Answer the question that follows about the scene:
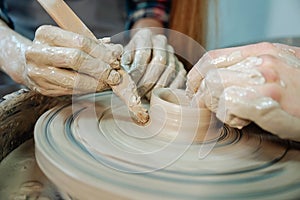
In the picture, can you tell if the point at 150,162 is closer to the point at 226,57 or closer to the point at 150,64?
the point at 226,57

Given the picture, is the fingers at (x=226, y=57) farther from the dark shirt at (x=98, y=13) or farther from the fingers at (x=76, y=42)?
the dark shirt at (x=98, y=13)

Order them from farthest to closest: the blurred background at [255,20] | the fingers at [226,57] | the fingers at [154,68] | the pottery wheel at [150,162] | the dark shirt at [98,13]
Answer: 1. the blurred background at [255,20]
2. the dark shirt at [98,13]
3. the fingers at [154,68]
4. the fingers at [226,57]
5. the pottery wheel at [150,162]

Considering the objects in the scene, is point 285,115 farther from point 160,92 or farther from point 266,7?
point 266,7

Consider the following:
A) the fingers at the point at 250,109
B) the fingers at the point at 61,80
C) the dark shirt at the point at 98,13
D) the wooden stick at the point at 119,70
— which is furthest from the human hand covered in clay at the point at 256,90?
the dark shirt at the point at 98,13

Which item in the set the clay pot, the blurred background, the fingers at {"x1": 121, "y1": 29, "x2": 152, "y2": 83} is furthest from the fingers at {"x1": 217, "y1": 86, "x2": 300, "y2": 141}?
the blurred background

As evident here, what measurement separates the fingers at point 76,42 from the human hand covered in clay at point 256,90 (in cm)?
22

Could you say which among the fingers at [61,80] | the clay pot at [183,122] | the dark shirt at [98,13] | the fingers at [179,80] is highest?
the fingers at [61,80]

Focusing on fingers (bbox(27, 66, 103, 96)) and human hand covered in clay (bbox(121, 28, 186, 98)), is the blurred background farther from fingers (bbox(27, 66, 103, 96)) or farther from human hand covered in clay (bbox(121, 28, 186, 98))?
fingers (bbox(27, 66, 103, 96))

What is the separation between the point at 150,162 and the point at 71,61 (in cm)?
29

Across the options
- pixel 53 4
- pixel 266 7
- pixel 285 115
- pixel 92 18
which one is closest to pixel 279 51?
pixel 285 115

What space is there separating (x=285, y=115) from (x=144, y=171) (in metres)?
0.28

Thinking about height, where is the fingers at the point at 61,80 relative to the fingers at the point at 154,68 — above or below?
above

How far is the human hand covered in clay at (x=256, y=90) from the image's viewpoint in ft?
2.23

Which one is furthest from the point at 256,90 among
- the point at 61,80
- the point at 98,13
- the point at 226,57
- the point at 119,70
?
the point at 98,13
